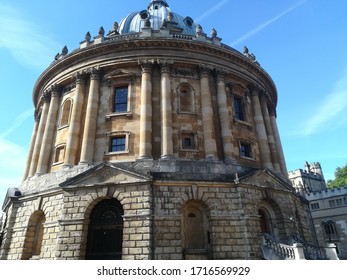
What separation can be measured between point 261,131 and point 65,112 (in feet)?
56.2

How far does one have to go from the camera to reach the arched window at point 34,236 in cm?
1912

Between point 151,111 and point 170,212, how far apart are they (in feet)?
25.5

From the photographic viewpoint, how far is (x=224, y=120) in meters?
21.8

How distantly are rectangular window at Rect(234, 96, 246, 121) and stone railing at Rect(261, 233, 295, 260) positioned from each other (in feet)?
34.5

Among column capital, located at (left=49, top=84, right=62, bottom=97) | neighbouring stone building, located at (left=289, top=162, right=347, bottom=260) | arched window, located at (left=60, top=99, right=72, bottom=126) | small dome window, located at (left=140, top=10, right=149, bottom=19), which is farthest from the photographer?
neighbouring stone building, located at (left=289, top=162, right=347, bottom=260)

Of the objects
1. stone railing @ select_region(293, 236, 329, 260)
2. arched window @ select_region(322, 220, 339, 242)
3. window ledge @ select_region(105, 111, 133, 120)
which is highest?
window ledge @ select_region(105, 111, 133, 120)

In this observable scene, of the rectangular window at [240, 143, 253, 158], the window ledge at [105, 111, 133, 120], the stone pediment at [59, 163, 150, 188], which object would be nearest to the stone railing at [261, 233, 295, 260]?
the rectangular window at [240, 143, 253, 158]

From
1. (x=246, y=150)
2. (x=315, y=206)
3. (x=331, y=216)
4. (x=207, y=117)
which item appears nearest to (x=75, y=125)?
(x=207, y=117)

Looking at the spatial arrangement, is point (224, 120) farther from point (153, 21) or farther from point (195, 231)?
point (153, 21)

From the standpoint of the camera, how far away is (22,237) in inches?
766

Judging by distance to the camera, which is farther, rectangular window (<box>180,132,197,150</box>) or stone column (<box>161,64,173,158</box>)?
rectangular window (<box>180,132,197,150</box>)

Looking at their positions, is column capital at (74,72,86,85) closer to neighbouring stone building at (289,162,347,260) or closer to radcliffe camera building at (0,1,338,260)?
radcliffe camera building at (0,1,338,260)

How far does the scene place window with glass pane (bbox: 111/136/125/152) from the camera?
2050 cm
